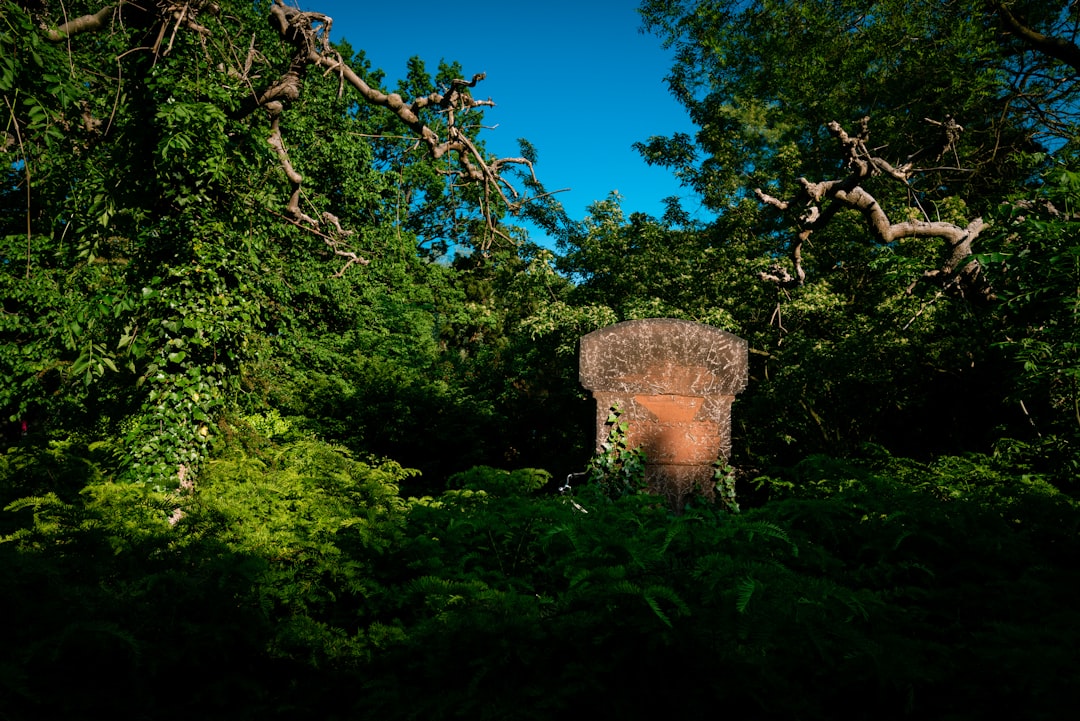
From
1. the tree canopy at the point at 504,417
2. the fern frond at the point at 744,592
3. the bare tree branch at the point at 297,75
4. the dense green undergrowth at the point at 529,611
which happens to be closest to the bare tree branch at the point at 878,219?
the tree canopy at the point at 504,417

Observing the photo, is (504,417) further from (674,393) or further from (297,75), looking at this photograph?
(297,75)

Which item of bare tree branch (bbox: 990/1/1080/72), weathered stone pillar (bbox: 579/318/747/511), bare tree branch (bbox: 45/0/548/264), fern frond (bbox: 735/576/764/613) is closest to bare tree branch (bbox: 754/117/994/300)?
bare tree branch (bbox: 990/1/1080/72)

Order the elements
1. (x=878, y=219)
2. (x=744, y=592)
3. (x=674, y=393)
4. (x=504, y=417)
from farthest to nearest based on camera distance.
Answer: (x=504, y=417) → (x=878, y=219) → (x=674, y=393) → (x=744, y=592)

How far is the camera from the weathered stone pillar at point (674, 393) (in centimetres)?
559

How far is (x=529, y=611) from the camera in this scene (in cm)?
175

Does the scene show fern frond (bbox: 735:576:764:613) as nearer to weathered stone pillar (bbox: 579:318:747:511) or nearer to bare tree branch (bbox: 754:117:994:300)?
weathered stone pillar (bbox: 579:318:747:511)

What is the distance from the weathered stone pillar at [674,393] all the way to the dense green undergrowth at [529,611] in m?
2.39

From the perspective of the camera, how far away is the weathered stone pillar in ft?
18.3

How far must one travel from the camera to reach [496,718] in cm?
143

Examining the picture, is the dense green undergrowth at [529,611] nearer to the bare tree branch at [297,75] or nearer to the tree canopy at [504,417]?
the tree canopy at [504,417]

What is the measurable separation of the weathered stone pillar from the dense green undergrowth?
2.39 metres

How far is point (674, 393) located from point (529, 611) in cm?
412

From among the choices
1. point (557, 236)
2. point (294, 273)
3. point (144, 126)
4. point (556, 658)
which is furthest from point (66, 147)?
point (557, 236)

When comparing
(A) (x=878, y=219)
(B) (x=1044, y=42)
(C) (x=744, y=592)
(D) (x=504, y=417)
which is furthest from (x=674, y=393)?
(B) (x=1044, y=42)
